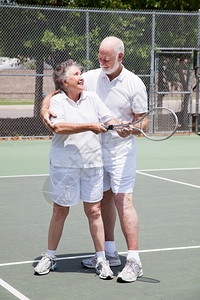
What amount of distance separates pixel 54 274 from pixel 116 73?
172cm

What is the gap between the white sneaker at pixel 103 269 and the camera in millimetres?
5125

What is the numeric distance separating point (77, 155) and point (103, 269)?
3.06ft

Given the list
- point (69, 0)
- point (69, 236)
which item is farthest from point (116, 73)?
point (69, 0)

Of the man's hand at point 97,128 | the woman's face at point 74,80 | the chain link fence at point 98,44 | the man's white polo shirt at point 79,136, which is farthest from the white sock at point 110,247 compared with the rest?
the chain link fence at point 98,44

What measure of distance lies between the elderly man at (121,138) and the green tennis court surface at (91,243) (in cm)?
34

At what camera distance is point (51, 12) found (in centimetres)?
1664

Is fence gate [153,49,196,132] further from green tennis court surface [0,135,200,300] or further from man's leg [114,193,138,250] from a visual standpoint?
man's leg [114,193,138,250]

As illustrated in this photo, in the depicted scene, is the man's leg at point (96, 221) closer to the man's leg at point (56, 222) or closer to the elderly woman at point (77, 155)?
the elderly woman at point (77, 155)

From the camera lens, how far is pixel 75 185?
5.16m

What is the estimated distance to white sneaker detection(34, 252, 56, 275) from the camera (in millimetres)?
5234

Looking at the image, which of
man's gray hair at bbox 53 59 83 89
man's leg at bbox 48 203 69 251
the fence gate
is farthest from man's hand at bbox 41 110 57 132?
the fence gate

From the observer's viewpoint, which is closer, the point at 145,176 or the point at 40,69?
the point at 145,176

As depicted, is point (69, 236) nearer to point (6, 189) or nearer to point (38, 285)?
point (38, 285)

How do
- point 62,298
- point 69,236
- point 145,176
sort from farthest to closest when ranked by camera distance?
1. point 145,176
2. point 69,236
3. point 62,298
